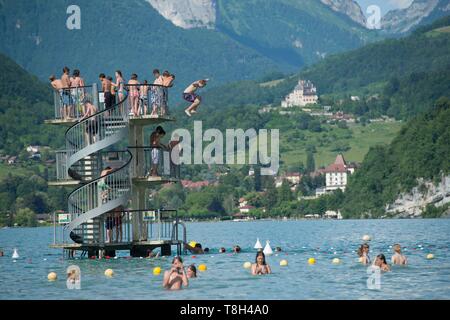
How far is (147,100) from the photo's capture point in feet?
180

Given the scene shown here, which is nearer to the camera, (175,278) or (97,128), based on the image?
(175,278)

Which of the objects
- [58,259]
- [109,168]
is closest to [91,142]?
[109,168]

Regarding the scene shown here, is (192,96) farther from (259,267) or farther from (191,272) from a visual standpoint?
(191,272)

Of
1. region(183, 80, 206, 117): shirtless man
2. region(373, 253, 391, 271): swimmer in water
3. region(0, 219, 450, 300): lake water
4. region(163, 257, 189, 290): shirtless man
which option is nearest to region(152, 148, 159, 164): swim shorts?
region(183, 80, 206, 117): shirtless man

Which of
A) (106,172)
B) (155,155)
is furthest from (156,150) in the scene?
(106,172)

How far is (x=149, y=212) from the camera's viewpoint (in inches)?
2125

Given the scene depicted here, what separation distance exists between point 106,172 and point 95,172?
1.21 meters

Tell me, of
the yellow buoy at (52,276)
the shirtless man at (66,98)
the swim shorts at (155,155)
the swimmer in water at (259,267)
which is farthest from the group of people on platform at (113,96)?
the yellow buoy at (52,276)

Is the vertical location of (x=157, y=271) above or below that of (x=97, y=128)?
below

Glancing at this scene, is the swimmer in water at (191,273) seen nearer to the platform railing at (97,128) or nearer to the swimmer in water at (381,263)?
the swimmer in water at (381,263)

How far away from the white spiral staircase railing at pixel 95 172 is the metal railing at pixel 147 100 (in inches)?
15.9

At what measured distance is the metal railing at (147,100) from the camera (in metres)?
54.5
